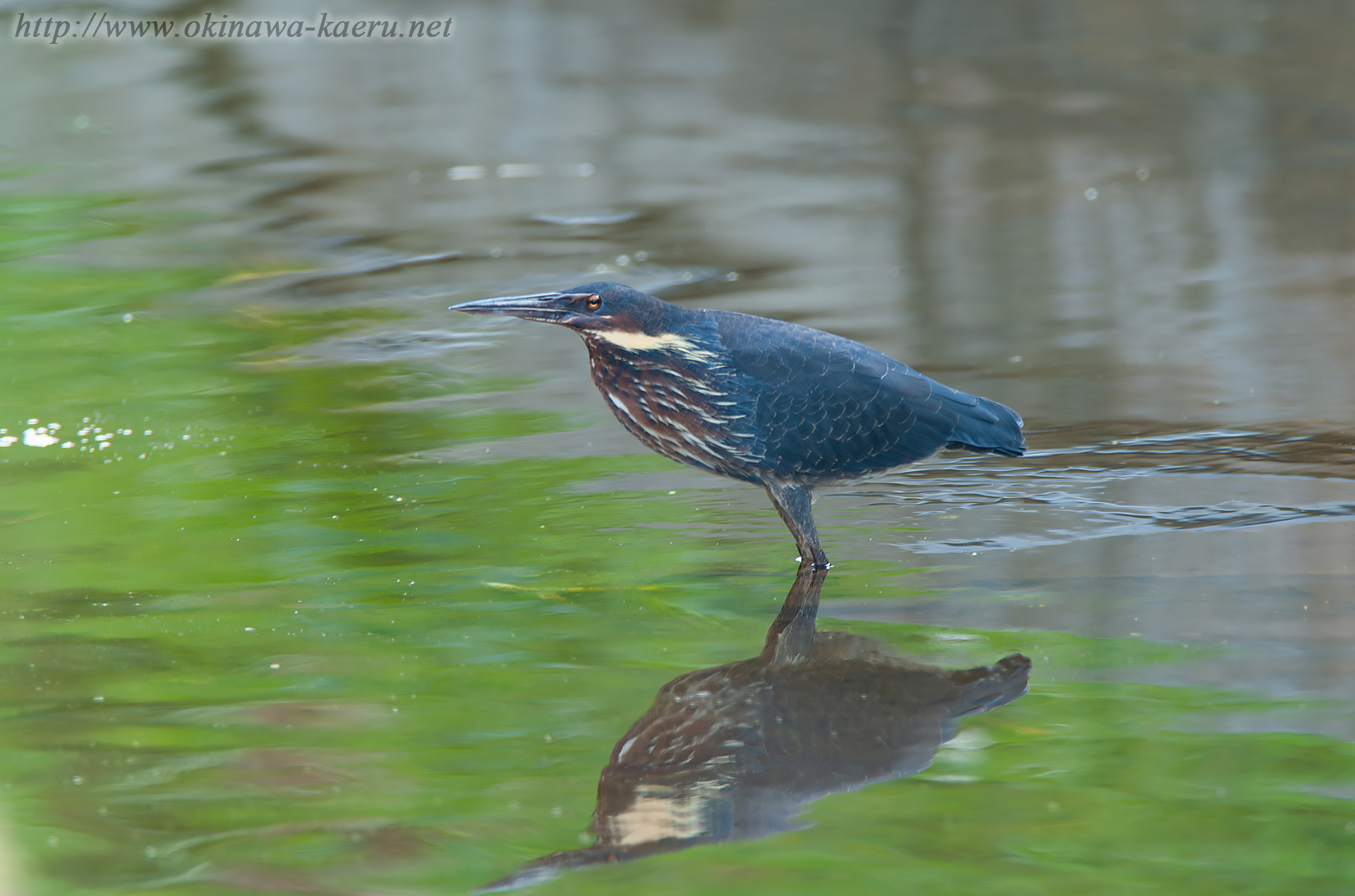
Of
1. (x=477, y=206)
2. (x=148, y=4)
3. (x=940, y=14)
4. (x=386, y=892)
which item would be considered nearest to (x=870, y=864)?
(x=386, y=892)

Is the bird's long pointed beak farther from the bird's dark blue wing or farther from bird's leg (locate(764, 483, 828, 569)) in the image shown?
bird's leg (locate(764, 483, 828, 569))

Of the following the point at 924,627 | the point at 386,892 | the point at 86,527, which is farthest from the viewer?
the point at 86,527

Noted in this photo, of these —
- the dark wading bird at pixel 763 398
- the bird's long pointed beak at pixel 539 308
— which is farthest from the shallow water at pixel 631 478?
the bird's long pointed beak at pixel 539 308

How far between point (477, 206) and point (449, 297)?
2.68 metres

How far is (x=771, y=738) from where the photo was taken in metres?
4.79

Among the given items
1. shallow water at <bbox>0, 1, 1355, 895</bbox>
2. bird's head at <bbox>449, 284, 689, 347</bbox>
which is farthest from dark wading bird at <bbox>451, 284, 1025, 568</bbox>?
shallow water at <bbox>0, 1, 1355, 895</bbox>

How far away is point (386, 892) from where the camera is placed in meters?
4.04

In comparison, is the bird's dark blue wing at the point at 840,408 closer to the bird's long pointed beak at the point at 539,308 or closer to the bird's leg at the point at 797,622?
the bird's leg at the point at 797,622

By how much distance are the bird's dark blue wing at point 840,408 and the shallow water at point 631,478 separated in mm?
421

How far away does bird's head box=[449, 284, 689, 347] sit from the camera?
5930 mm

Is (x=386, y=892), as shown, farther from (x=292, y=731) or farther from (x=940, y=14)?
(x=940, y=14)

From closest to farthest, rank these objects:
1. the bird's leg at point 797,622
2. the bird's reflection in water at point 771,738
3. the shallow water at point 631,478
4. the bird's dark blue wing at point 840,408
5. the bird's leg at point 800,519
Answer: the bird's reflection in water at point 771,738 < the shallow water at point 631,478 < the bird's leg at point 797,622 < the bird's dark blue wing at point 840,408 < the bird's leg at point 800,519

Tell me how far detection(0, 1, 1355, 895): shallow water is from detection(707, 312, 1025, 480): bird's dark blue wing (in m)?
0.42

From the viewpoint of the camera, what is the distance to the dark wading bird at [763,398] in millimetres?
5949
